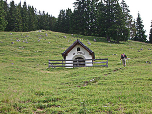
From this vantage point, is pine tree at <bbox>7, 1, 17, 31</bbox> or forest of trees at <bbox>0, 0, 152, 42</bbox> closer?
forest of trees at <bbox>0, 0, 152, 42</bbox>

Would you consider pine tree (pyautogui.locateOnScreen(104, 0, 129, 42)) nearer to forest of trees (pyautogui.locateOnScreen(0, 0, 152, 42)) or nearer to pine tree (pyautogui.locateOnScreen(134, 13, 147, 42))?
forest of trees (pyautogui.locateOnScreen(0, 0, 152, 42))

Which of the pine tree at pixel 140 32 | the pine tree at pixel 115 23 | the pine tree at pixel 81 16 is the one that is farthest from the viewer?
the pine tree at pixel 140 32

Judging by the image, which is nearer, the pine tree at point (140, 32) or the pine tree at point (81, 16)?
the pine tree at point (81, 16)

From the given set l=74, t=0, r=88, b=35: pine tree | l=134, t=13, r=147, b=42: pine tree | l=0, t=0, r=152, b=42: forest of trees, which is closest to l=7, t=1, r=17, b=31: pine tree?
l=0, t=0, r=152, b=42: forest of trees

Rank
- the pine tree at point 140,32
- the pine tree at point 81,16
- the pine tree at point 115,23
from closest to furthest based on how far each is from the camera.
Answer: the pine tree at point 115,23
the pine tree at point 81,16
the pine tree at point 140,32

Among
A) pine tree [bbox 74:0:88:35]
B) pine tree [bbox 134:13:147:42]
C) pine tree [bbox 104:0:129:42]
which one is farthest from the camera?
pine tree [bbox 134:13:147:42]

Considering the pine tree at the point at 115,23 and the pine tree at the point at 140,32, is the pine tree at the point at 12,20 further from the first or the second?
the pine tree at the point at 140,32

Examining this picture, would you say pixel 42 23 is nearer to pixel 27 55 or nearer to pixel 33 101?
pixel 27 55

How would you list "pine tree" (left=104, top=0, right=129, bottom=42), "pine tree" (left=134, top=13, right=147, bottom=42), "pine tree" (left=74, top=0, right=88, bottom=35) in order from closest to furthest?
"pine tree" (left=104, top=0, right=129, bottom=42), "pine tree" (left=74, top=0, right=88, bottom=35), "pine tree" (left=134, top=13, right=147, bottom=42)

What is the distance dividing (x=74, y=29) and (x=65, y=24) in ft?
61.8

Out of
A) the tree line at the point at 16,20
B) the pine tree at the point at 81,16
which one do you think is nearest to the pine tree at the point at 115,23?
the pine tree at the point at 81,16

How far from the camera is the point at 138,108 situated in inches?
276

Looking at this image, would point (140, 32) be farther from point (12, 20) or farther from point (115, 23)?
point (12, 20)

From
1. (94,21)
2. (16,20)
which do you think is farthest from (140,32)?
(16,20)
